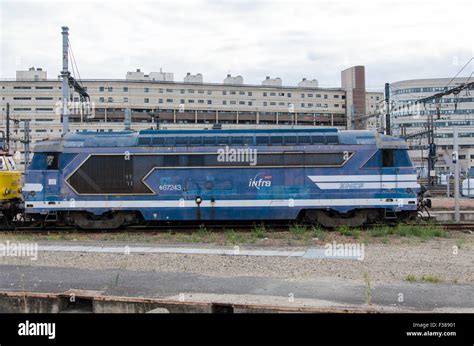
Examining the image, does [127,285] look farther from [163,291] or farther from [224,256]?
[224,256]

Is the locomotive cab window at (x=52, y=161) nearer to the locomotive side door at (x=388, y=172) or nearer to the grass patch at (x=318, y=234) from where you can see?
the grass patch at (x=318, y=234)

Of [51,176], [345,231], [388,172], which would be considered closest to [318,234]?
[345,231]

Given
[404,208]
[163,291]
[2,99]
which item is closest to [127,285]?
[163,291]

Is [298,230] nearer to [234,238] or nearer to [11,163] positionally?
[234,238]

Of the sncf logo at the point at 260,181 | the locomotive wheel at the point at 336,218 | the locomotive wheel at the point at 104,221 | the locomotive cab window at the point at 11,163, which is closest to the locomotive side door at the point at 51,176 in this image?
the locomotive wheel at the point at 104,221

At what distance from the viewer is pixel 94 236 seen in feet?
55.7

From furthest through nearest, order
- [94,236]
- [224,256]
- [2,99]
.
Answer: [2,99] < [94,236] < [224,256]

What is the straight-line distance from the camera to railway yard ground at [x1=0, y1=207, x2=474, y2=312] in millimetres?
8250

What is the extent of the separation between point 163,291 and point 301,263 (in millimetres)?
4105

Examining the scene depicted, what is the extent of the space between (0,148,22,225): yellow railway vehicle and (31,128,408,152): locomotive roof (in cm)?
180

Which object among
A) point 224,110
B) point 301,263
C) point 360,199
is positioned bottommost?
point 301,263

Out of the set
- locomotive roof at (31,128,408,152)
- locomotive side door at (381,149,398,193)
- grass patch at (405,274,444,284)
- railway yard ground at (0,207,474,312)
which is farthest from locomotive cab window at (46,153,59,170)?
grass patch at (405,274,444,284)

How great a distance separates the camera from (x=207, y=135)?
60.1 ft

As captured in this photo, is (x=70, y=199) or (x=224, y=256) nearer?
(x=224, y=256)
